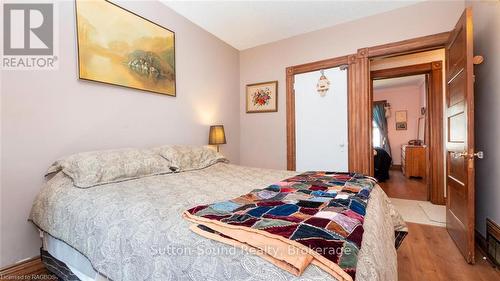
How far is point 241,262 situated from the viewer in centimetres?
71

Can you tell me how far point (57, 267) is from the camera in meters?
1.53

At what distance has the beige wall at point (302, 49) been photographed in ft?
8.63

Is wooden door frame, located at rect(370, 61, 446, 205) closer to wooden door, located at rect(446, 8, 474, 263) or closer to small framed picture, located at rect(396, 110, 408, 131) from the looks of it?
wooden door, located at rect(446, 8, 474, 263)

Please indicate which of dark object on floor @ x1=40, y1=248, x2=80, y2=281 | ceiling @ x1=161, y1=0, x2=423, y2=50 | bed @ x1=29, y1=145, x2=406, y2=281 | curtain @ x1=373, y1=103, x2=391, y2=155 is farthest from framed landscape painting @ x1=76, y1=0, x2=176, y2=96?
curtain @ x1=373, y1=103, x2=391, y2=155

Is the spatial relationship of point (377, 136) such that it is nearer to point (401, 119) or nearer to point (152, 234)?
point (401, 119)

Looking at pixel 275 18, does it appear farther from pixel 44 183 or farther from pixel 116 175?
pixel 44 183

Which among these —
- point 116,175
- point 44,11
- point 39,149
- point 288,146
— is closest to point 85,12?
point 44,11

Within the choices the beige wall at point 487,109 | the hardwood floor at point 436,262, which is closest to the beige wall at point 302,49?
the beige wall at point 487,109

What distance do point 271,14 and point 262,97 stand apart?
4.03 feet

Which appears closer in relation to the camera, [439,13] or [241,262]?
[241,262]

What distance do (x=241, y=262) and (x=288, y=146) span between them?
2897mm

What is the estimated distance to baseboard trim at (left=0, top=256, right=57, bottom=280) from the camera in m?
1.59

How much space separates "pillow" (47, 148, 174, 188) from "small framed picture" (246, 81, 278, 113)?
206 centimetres

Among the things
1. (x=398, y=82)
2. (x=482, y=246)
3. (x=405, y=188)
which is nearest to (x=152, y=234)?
(x=482, y=246)
